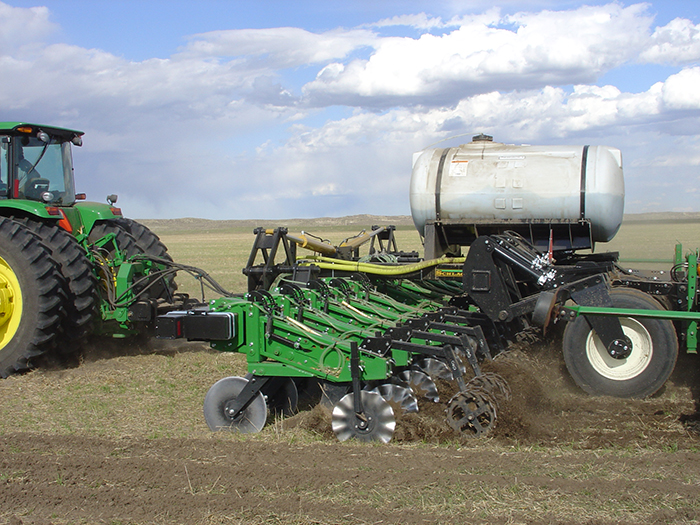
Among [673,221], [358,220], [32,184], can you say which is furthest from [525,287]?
[358,220]

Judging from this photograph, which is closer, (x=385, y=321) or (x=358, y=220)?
(x=385, y=321)

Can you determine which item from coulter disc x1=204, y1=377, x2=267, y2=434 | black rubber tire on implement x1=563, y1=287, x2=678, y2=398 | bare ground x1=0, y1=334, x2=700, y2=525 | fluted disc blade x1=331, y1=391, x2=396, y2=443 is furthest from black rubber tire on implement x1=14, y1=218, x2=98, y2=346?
black rubber tire on implement x1=563, y1=287, x2=678, y2=398

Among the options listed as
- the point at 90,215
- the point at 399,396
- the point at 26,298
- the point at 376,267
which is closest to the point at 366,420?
the point at 399,396

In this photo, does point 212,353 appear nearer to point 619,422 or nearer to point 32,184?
point 32,184

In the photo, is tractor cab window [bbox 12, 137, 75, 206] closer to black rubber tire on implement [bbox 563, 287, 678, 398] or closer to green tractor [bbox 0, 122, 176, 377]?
green tractor [bbox 0, 122, 176, 377]

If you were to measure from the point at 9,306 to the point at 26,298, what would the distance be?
0.30 m

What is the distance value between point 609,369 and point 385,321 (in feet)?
6.64

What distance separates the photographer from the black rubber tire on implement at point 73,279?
6.75m

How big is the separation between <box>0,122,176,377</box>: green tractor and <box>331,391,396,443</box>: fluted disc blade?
10.3 ft

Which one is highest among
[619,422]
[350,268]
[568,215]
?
[568,215]

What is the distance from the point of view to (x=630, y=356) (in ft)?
18.2

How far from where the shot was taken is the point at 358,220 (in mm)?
94250

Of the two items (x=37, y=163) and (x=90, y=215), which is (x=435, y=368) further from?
(x=37, y=163)

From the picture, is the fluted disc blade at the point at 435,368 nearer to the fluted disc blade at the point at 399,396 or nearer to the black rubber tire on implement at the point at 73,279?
the fluted disc blade at the point at 399,396
